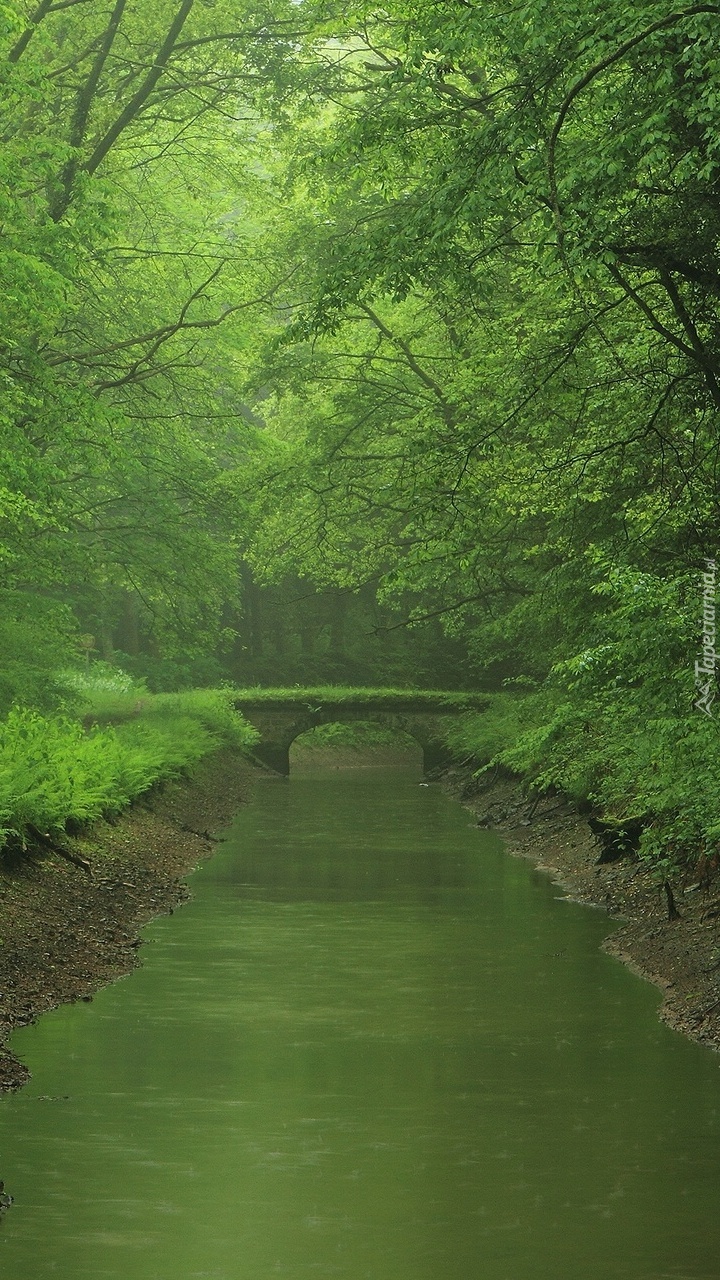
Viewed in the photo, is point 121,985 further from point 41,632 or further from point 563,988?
point 41,632

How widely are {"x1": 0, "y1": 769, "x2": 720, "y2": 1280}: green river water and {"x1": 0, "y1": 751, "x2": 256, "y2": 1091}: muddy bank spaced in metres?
0.24

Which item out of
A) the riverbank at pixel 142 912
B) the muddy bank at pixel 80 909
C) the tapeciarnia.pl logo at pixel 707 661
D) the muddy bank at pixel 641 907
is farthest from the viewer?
the muddy bank at pixel 641 907

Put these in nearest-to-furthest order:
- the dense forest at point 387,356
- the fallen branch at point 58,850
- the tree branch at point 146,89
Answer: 1. the dense forest at point 387,356
2. the fallen branch at point 58,850
3. the tree branch at point 146,89

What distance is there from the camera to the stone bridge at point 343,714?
4556 centimetres

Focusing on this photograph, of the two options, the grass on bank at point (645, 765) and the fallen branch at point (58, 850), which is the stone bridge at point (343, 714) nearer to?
the grass on bank at point (645, 765)

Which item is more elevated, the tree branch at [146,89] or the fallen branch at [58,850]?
the tree branch at [146,89]

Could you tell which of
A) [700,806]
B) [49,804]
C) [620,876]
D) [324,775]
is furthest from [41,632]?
[324,775]

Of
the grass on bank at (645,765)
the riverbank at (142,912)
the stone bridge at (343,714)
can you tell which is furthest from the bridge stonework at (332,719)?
the grass on bank at (645,765)

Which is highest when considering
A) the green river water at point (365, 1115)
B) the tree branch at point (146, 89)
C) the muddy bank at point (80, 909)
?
the tree branch at point (146, 89)

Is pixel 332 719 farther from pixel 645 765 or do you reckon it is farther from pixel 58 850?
pixel 645 765

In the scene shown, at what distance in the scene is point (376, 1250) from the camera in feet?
29.6

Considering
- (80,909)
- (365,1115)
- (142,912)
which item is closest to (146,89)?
(142,912)

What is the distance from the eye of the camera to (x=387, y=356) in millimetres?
33500

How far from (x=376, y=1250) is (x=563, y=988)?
7.21 m
